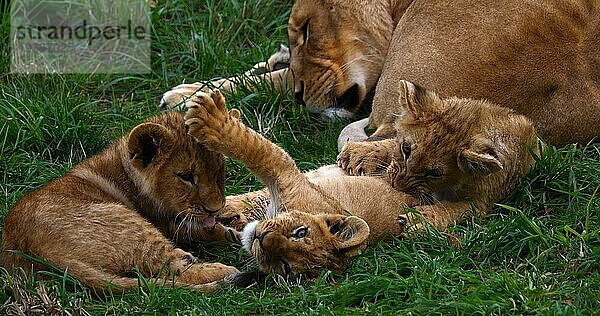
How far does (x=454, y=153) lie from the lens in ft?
18.0

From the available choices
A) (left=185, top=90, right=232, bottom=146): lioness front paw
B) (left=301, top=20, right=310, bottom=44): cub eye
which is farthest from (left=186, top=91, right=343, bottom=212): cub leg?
(left=301, top=20, right=310, bottom=44): cub eye

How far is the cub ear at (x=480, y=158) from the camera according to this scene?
535 cm

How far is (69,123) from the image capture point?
6938mm

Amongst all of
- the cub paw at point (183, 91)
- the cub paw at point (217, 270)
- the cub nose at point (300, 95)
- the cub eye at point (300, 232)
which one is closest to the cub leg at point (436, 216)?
the cub eye at point (300, 232)

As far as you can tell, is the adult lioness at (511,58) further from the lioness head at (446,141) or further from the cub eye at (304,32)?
the cub eye at (304,32)

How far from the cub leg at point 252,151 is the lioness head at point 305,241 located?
0.27 m

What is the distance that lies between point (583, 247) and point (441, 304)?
2.76 feet

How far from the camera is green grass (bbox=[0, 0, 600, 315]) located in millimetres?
4691

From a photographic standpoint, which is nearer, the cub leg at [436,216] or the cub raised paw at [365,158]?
the cub leg at [436,216]

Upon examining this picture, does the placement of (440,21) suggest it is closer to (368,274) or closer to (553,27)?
(553,27)

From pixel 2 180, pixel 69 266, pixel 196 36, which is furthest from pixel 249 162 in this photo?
pixel 196 36

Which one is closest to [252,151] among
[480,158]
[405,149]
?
[405,149]

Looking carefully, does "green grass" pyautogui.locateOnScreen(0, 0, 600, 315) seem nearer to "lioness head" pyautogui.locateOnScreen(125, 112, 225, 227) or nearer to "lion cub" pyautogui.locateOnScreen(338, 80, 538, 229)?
"lion cub" pyautogui.locateOnScreen(338, 80, 538, 229)

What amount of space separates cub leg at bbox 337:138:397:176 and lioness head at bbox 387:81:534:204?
230 mm
